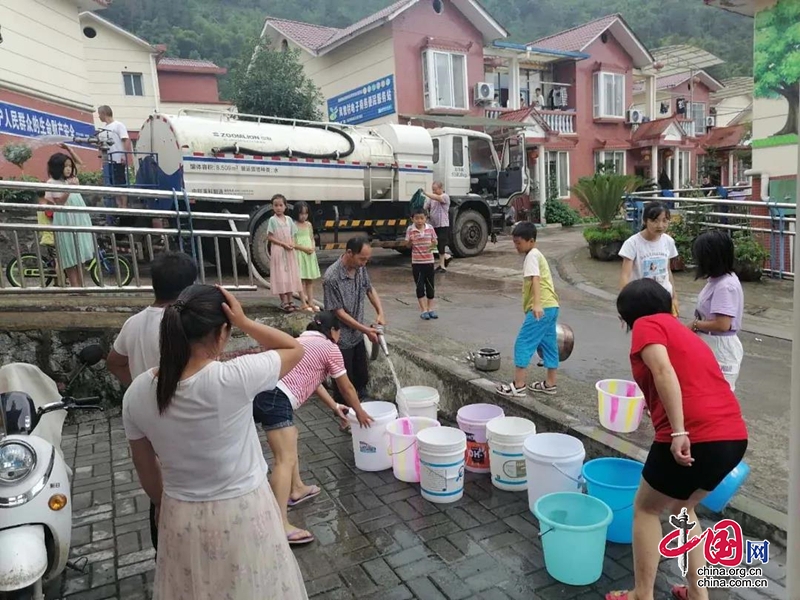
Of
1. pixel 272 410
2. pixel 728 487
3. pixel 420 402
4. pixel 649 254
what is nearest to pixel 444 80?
pixel 649 254

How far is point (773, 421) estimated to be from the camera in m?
4.21

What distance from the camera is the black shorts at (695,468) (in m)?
2.34

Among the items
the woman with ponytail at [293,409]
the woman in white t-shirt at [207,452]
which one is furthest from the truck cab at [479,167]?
the woman in white t-shirt at [207,452]

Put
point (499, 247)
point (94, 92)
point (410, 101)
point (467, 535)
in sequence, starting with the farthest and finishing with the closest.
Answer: point (94, 92) → point (410, 101) → point (499, 247) → point (467, 535)

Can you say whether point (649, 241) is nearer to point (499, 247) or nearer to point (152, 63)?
point (499, 247)

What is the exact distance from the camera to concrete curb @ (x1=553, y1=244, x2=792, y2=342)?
6.69m

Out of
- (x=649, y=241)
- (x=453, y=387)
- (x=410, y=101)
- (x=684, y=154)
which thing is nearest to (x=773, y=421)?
(x=649, y=241)

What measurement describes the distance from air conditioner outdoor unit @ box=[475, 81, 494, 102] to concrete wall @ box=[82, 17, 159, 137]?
43.9 feet

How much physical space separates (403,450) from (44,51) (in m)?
13.2

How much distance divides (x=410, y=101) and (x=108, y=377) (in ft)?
45.7

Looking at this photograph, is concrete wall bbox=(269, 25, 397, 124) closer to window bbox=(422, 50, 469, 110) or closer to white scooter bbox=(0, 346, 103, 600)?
window bbox=(422, 50, 469, 110)

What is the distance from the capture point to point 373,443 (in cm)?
409

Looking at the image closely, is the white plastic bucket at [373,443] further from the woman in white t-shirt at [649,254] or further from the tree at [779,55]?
the tree at [779,55]

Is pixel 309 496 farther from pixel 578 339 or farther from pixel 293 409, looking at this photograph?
pixel 578 339
